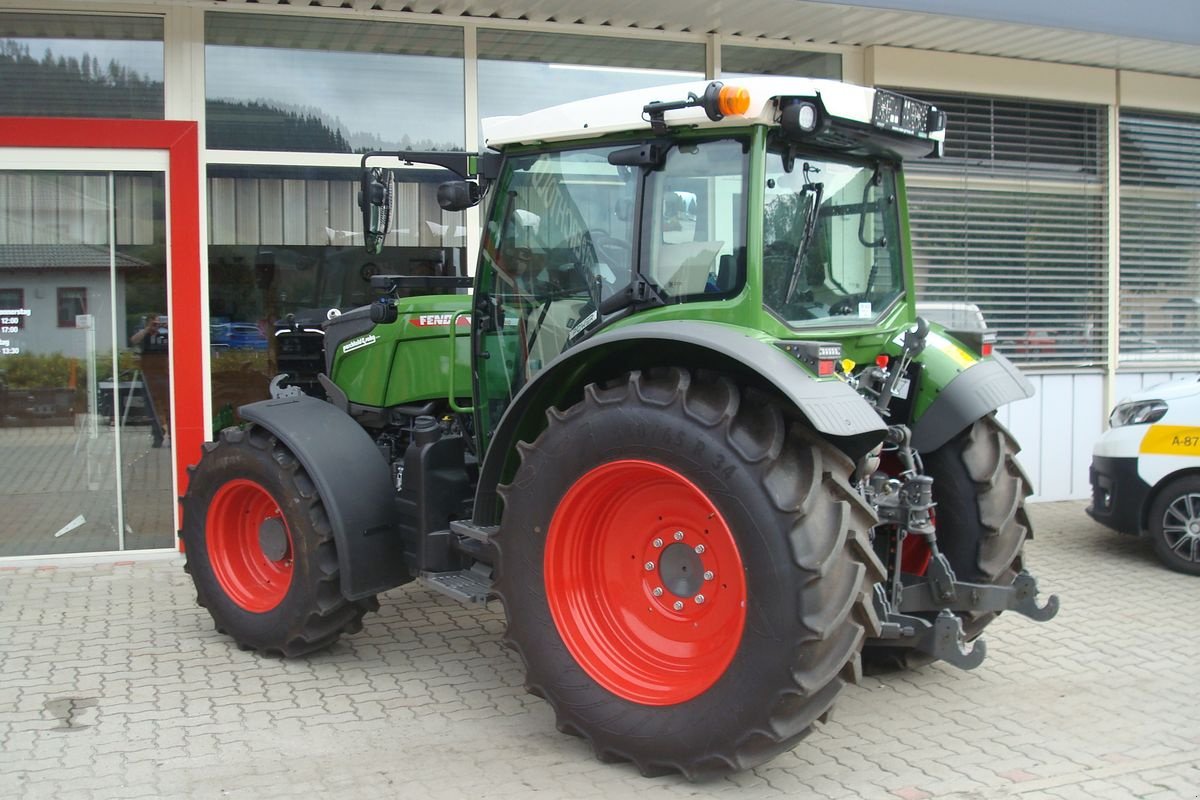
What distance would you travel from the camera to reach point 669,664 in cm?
418

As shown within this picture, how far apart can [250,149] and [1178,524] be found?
684cm

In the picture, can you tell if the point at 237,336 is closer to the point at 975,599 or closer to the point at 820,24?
the point at 820,24

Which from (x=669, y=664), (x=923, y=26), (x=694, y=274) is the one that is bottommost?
(x=669, y=664)

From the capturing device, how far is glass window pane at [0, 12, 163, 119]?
754 cm

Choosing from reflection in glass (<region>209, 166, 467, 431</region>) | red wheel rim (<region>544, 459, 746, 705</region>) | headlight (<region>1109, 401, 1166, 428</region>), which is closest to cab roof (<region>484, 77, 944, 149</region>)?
red wheel rim (<region>544, 459, 746, 705</region>)

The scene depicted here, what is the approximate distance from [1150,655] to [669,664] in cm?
295

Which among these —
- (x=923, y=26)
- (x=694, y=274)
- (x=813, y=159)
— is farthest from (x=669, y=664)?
(x=923, y=26)

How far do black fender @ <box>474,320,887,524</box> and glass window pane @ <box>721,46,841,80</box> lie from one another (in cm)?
537

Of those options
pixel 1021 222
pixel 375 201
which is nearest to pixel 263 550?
pixel 375 201

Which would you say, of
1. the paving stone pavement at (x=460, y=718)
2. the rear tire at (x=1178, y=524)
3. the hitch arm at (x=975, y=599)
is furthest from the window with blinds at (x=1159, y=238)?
the hitch arm at (x=975, y=599)

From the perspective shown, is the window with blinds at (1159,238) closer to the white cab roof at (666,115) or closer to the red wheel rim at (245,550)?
the white cab roof at (666,115)

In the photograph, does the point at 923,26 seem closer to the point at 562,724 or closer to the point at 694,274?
the point at 694,274

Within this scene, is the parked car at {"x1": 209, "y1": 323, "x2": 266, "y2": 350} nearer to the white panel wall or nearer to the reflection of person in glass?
the reflection of person in glass

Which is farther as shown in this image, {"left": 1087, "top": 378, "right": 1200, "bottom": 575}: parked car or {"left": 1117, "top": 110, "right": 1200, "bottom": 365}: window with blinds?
{"left": 1117, "top": 110, "right": 1200, "bottom": 365}: window with blinds
